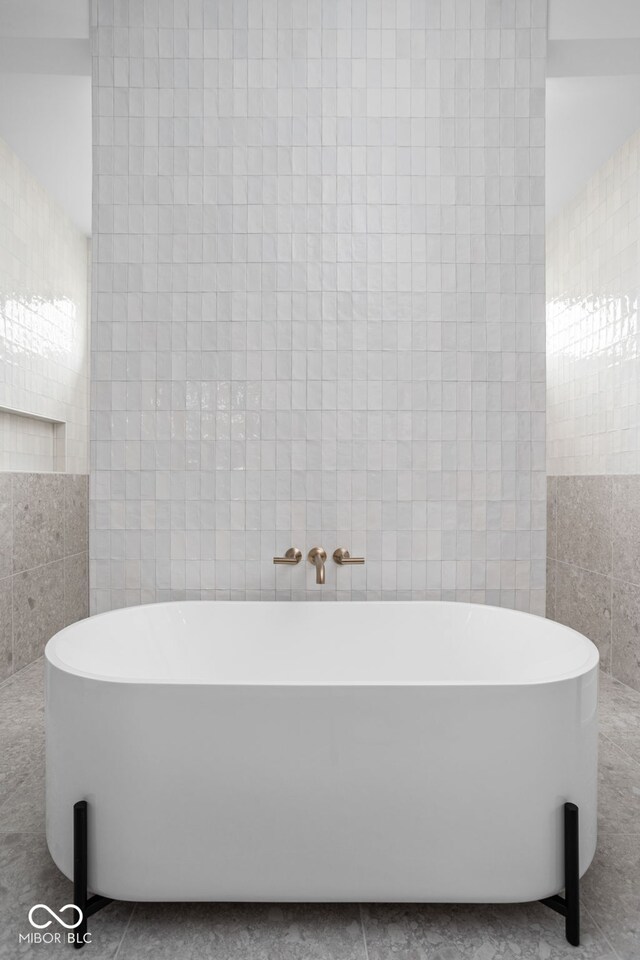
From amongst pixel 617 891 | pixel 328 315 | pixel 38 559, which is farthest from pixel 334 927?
pixel 38 559

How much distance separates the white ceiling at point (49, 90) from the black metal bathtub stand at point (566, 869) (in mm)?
2749

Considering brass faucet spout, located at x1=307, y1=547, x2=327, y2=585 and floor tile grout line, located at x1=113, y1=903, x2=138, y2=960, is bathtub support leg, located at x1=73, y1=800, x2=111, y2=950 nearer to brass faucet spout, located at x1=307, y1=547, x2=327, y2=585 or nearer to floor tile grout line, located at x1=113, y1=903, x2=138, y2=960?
floor tile grout line, located at x1=113, y1=903, x2=138, y2=960

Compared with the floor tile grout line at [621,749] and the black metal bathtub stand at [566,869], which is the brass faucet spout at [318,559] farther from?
the floor tile grout line at [621,749]

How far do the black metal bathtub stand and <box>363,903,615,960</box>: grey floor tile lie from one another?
5cm

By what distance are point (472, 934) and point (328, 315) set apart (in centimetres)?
191

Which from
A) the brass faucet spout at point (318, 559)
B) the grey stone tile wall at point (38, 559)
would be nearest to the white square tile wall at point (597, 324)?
the brass faucet spout at point (318, 559)

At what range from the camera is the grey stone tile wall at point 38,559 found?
119 inches

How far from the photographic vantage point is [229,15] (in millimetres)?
2215

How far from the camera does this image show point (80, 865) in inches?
50.5

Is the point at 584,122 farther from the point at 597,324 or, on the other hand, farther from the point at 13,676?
the point at 13,676

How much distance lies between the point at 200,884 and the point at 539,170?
2.54 meters

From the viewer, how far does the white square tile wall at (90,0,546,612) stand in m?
2.22

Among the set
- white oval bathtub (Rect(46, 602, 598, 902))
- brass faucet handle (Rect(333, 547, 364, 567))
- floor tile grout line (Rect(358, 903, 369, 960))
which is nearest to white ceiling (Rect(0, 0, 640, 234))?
brass faucet handle (Rect(333, 547, 364, 567))

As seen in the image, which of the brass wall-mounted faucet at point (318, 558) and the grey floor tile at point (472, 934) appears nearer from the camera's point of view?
the grey floor tile at point (472, 934)
